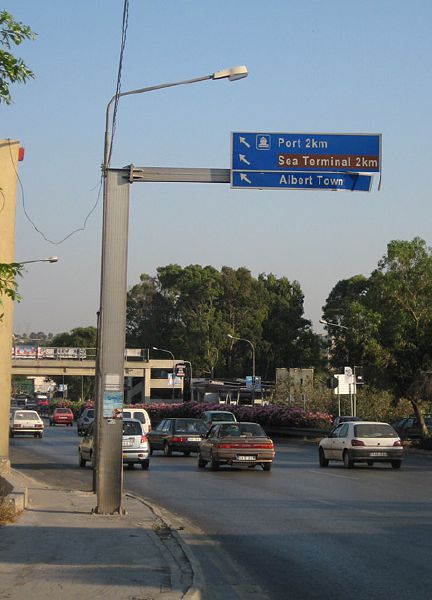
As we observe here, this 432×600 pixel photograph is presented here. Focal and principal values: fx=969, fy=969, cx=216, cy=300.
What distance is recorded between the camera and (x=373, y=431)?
29422 millimetres

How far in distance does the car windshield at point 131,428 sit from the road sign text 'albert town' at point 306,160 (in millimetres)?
13764

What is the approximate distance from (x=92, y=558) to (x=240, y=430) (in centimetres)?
1881

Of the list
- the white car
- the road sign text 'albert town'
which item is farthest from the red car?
the road sign text 'albert town'

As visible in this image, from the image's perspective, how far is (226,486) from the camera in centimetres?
2362

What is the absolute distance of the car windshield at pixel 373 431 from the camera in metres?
29.4

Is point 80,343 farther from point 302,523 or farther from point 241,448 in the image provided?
point 302,523

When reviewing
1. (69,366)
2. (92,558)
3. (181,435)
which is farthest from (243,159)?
(69,366)

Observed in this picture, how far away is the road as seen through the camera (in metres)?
10.5

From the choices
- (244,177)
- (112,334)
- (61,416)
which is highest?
(244,177)

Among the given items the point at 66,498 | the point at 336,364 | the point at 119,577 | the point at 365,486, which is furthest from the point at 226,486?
the point at 336,364

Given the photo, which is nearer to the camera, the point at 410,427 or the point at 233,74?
the point at 233,74

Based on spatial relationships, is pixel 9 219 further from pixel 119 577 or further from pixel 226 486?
Answer: pixel 119 577

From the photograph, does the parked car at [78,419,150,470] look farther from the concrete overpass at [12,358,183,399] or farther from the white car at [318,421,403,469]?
the concrete overpass at [12,358,183,399]

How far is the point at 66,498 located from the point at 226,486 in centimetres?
557
